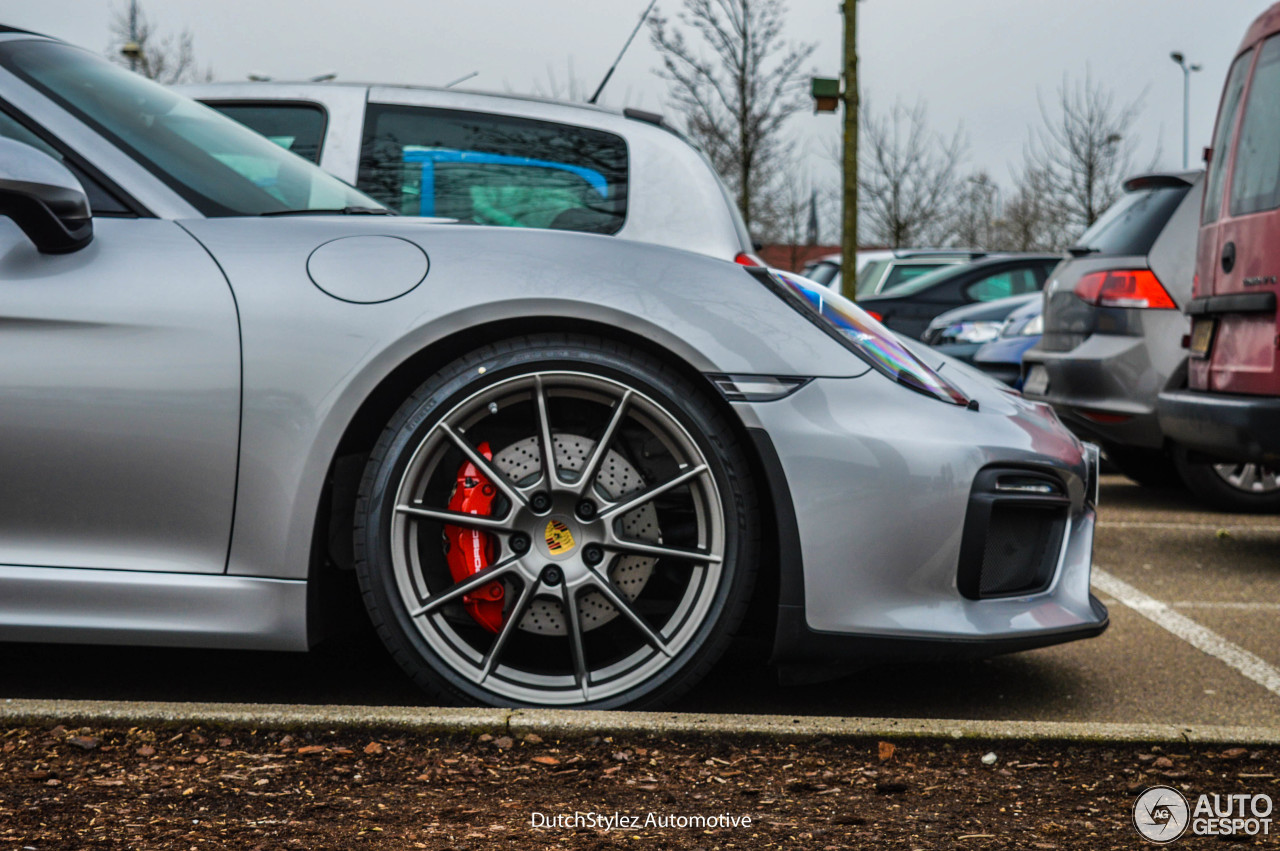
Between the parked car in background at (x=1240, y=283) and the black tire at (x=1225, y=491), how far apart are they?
4.51ft

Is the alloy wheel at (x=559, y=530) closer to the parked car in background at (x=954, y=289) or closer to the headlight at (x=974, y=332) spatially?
the headlight at (x=974, y=332)

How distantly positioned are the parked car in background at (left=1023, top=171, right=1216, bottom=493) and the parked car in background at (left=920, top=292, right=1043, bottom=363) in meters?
3.00

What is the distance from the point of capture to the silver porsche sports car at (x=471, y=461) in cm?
259

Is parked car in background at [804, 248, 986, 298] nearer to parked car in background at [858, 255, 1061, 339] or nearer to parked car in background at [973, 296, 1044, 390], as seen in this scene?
parked car in background at [858, 255, 1061, 339]

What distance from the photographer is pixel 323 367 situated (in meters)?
2.60

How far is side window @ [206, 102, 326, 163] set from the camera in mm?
4629

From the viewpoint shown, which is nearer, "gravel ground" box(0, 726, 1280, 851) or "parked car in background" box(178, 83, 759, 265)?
"gravel ground" box(0, 726, 1280, 851)

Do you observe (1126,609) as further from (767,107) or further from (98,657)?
(767,107)

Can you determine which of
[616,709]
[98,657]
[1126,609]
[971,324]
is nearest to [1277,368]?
[1126,609]

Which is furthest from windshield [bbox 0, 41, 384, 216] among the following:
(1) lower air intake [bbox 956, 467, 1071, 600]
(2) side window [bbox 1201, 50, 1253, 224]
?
(2) side window [bbox 1201, 50, 1253, 224]

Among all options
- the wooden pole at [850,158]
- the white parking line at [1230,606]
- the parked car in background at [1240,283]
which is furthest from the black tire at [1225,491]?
the wooden pole at [850,158]

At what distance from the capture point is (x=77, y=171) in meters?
2.82

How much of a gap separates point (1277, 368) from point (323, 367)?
3.47 m

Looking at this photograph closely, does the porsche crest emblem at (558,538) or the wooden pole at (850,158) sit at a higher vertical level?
the wooden pole at (850,158)
